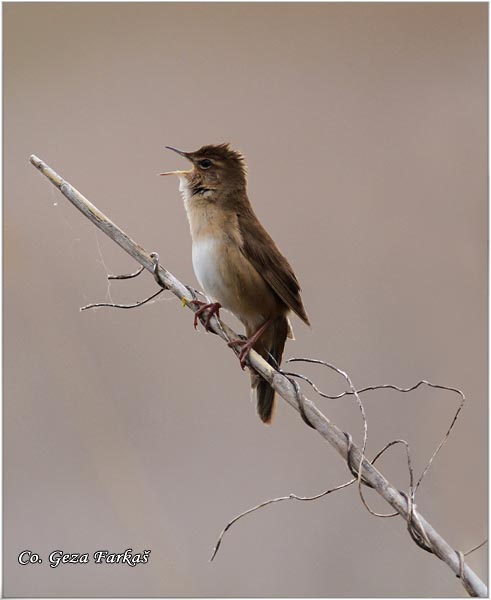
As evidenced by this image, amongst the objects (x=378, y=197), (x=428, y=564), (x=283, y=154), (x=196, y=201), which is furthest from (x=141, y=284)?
(x=428, y=564)

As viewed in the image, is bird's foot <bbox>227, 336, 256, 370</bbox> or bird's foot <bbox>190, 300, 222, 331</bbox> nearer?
bird's foot <bbox>227, 336, 256, 370</bbox>

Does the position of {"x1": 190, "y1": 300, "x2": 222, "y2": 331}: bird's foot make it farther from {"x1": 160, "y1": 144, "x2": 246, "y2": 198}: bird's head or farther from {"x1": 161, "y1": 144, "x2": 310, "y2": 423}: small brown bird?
{"x1": 160, "y1": 144, "x2": 246, "y2": 198}: bird's head

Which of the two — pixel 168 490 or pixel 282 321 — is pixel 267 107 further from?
pixel 168 490

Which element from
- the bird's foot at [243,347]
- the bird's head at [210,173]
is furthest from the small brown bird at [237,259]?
the bird's foot at [243,347]

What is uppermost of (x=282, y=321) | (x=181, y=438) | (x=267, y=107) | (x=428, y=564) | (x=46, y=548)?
(x=267, y=107)

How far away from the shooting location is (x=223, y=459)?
294 centimetres

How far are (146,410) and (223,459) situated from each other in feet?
1.23

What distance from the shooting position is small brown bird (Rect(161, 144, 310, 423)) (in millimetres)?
2375

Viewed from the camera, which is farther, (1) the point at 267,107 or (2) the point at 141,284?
(1) the point at 267,107

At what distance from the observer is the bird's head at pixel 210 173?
98.1 inches

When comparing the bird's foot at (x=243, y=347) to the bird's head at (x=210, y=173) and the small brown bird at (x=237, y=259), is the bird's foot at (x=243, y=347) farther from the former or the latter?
the bird's head at (x=210, y=173)

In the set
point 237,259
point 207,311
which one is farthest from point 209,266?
point 207,311

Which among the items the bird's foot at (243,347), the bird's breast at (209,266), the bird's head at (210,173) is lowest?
the bird's foot at (243,347)

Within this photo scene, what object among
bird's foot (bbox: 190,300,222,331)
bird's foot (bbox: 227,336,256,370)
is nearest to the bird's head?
bird's foot (bbox: 190,300,222,331)
